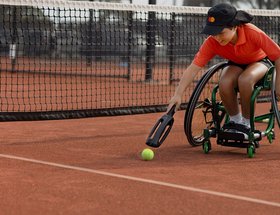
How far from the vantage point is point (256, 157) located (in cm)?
462

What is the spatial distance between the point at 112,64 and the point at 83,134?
28.2 feet

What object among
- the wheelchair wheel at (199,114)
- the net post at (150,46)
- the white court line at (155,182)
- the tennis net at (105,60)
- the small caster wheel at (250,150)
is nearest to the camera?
the white court line at (155,182)

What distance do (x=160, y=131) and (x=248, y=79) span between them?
61cm

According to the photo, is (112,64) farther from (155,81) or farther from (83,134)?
(83,134)

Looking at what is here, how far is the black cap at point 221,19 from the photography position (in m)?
4.48

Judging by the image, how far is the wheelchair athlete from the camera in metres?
4.52

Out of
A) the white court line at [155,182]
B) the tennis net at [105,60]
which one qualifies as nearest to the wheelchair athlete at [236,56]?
the white court line at [155,182]

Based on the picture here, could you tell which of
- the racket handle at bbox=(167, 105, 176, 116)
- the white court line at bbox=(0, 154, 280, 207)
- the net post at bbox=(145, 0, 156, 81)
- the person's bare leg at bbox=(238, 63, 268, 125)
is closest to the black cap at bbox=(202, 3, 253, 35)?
the person's bare leg at bbox=(238, 63, 268, 125)

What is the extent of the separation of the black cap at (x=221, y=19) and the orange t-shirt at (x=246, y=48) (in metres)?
0.09

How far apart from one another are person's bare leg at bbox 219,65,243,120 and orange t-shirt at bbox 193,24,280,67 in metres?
0.07

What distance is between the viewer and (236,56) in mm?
4680

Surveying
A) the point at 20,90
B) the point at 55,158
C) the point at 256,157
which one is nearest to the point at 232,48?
the point at 256,157

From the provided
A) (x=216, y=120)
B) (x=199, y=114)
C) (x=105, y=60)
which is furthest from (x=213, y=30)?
(x=105, y=60)

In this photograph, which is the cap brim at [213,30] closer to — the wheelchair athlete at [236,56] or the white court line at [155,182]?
the wheelchair athlete at [236,56]
